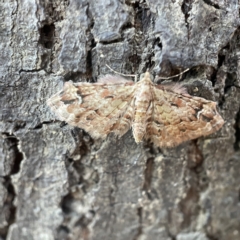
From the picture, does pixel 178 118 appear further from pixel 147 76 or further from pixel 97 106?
pixel 97 106

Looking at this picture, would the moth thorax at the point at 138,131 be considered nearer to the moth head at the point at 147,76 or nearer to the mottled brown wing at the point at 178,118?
the mottled brown wing at the point at 178,118

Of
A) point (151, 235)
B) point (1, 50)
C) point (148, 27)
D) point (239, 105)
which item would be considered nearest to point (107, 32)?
point (148, 27)

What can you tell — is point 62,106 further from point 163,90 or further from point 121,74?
point 163,90

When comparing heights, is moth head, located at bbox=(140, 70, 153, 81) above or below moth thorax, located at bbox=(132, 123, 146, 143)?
above

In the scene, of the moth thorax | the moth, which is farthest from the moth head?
the moth thorax

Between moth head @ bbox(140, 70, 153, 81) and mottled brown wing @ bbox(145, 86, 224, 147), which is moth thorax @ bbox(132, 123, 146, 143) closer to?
mottled brown wing @ bbox(145, 86, 224, 147)

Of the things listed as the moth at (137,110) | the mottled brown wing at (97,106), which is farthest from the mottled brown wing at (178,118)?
the mottled brown wing at (97,106)

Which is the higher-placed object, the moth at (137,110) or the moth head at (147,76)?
the moth head at (147,76)
